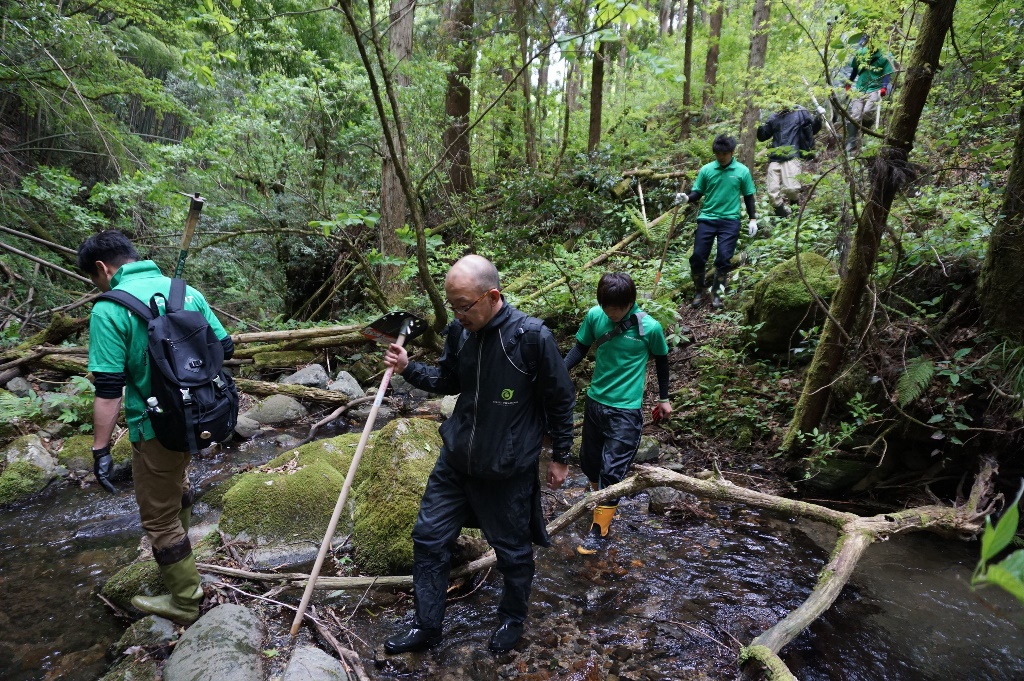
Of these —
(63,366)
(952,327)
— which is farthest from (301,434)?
(952,327)

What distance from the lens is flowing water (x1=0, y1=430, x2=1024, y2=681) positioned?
11.0ft

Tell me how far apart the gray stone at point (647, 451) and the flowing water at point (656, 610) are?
102 centimetres

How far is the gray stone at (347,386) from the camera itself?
8.70 m

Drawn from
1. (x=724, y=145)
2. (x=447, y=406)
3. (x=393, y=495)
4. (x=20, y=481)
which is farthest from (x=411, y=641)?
(x=724, y=145)

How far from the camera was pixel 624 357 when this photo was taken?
14.8 ft

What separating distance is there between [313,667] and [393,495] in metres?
1.50

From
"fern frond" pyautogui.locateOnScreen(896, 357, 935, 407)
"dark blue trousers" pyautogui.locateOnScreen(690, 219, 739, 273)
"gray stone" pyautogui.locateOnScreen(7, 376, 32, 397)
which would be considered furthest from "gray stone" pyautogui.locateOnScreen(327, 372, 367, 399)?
"fern frond" pyautogui.locateOnScreen(896, 357, 935, 407)

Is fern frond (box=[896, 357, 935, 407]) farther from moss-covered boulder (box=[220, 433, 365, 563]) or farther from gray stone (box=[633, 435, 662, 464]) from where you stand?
moss-covered boulder (box=[220, 433, 365, 563])

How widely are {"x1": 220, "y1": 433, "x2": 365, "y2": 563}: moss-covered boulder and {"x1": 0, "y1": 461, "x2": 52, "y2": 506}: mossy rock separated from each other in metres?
2.61

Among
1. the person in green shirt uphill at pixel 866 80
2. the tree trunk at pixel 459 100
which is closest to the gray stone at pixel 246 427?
the tree trunk at pixel 459 100

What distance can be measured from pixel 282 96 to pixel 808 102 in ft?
35.6

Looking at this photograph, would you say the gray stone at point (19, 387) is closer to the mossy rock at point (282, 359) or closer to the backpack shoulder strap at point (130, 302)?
the mossy rock at point (282, 359)

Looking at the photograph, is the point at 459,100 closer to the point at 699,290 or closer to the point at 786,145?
the point at 786,145

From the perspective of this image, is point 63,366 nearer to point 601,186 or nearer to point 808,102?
point 601,186
